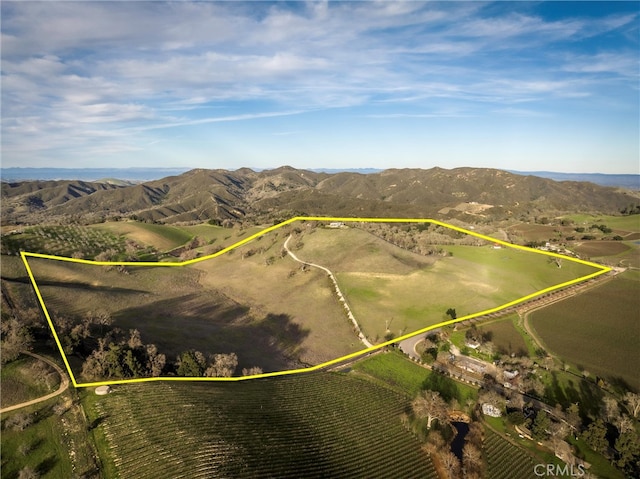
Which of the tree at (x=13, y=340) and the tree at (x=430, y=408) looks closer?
the tree at (x=13, y=340)

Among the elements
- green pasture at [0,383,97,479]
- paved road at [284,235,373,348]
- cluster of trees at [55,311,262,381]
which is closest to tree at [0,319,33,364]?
cluster of trees at [55,311,262,381]

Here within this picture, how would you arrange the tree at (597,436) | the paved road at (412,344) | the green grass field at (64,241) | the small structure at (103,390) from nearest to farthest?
the tree at (597,436) < the small structure at (103,390) < the paved road at (412,344) < the green grass field at (64,241)

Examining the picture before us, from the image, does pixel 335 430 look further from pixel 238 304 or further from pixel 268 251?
pixel 268 251

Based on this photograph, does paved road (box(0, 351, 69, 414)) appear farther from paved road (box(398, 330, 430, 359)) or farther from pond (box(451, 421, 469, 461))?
paved road (box(398, 330, 430, 359))

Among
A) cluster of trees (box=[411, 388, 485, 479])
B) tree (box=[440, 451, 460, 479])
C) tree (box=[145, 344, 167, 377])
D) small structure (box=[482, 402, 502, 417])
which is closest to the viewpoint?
tree (box=[440, 451, 460, 479])

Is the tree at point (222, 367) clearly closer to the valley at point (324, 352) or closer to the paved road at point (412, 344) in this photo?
the valley at point (324, 352)

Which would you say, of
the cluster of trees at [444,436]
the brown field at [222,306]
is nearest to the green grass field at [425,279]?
the brown field at [222,306]

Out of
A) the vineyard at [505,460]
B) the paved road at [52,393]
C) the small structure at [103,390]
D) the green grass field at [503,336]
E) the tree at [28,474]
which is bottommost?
the vineyard at [505,460]
